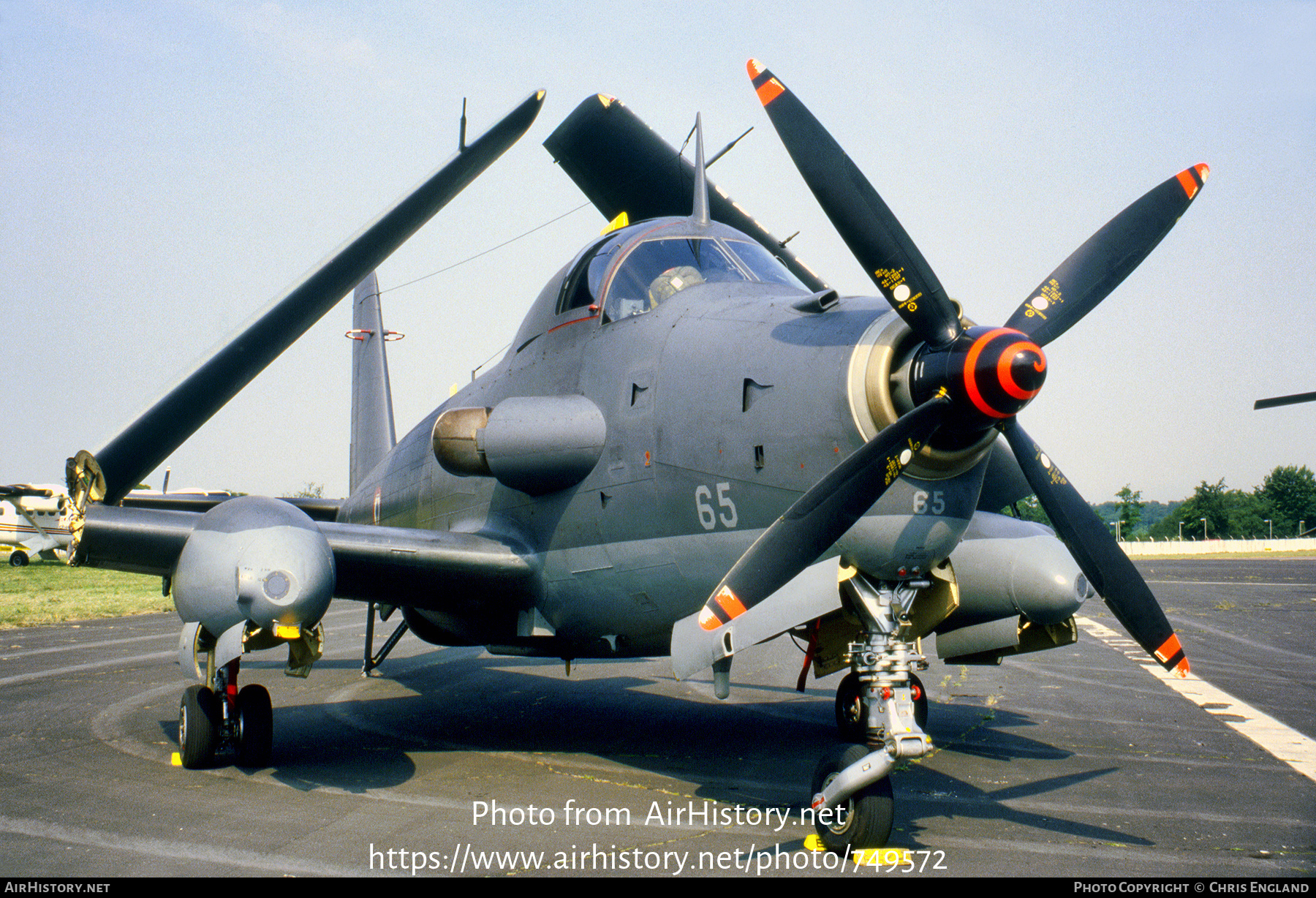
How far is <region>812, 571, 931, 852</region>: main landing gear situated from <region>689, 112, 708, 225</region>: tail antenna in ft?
13.6

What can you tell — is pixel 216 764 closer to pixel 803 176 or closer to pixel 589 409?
pixel 589 409

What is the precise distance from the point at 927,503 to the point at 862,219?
1.84 meters

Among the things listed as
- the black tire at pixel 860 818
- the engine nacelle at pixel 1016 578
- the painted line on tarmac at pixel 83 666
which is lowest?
the painted line on tarmac at pixel 83 666

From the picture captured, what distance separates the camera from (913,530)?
5676 millimetres

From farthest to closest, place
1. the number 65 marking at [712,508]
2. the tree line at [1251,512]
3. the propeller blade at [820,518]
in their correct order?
the tree line at [1251,512] → the number 65 marking at [712,508] → the propeller blade at [820,518]

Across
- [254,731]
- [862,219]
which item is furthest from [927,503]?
[254,731]

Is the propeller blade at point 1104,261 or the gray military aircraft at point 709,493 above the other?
the propeller blade at point 1104,261

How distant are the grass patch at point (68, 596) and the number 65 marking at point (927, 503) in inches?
980

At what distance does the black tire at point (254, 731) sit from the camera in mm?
8320

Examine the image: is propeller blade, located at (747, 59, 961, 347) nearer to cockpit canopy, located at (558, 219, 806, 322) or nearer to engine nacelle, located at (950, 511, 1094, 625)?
cockpit canopy, located at (558, 219, 806, 322)

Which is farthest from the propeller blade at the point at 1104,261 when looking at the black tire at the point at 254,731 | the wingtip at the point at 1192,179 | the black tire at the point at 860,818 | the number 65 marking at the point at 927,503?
the black tire at the point at 254,731

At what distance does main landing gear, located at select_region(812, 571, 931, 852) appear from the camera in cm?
538

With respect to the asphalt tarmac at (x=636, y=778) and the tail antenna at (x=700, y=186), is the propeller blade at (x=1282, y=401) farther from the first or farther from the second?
the tail antenna at (x=700, y=186)

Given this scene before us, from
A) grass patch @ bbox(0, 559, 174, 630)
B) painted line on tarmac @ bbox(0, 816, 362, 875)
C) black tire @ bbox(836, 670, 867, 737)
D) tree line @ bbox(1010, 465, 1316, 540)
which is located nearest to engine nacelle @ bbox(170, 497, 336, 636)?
painted line on tarmac @ bbox(0, 816, 362, 875)
